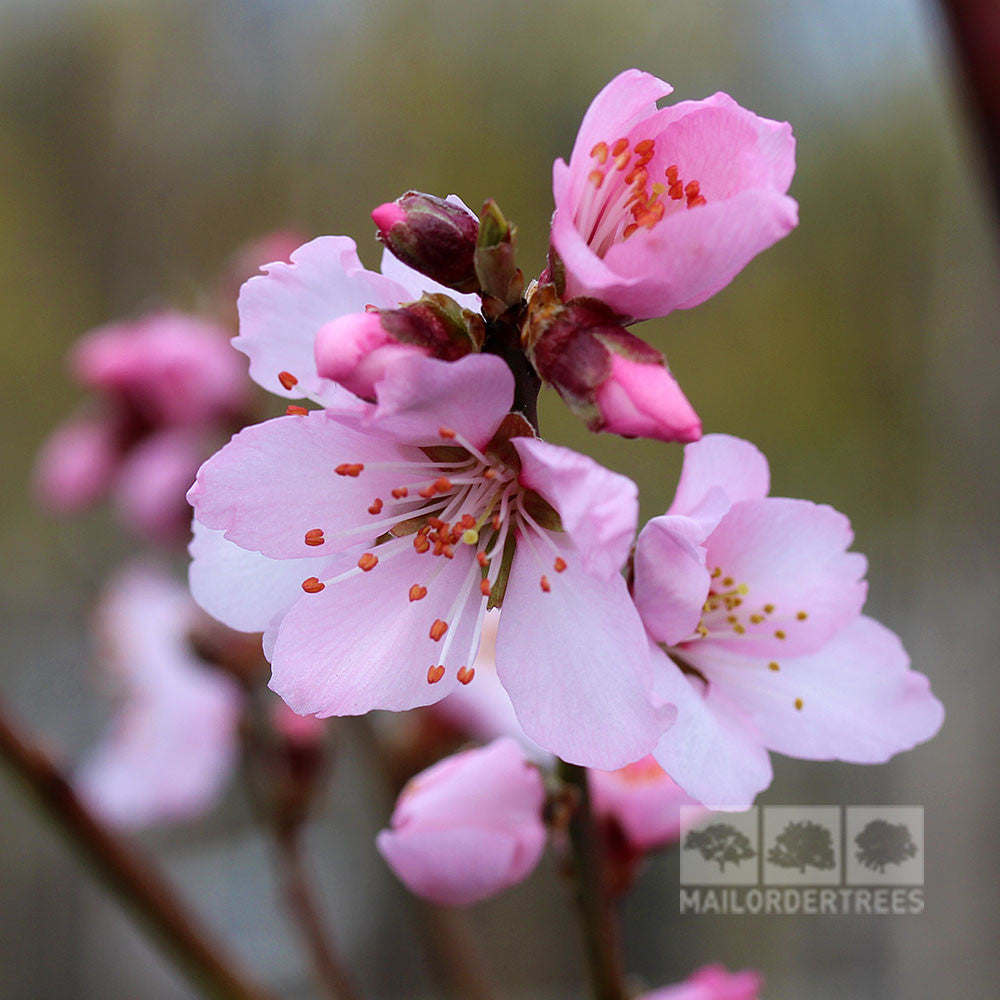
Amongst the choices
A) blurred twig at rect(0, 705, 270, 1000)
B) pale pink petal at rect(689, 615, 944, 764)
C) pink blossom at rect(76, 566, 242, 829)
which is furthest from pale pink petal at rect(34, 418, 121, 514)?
pale pink petal at rect(689, 615, 944, 764)

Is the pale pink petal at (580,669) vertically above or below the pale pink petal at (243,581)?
below

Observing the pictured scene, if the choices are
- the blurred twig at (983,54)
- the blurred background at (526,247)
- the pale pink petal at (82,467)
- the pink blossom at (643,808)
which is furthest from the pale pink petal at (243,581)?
the blurred background at (526,247)

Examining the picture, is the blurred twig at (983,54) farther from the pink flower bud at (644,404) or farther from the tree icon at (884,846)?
the tree icon at (884,846)

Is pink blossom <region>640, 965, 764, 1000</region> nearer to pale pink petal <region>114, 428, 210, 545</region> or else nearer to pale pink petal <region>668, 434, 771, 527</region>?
pale pink petal <region>668, 434, 771, 527</region>

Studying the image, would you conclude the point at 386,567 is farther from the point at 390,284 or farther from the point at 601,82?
the point at 601,82

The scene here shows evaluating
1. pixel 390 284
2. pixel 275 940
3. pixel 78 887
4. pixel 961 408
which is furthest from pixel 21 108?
pixel 390 284
